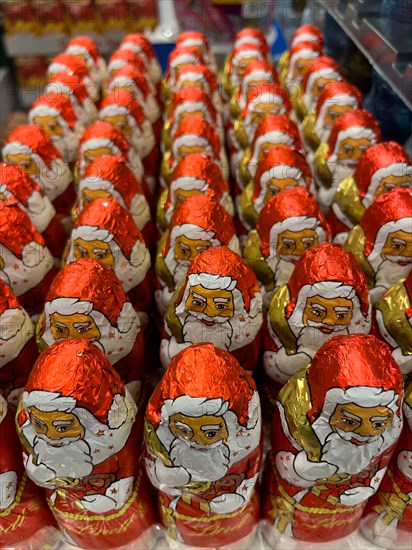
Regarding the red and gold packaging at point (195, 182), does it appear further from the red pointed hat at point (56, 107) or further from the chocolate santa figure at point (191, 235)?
the red pointed hat at point (56, 107)

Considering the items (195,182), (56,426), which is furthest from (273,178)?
(56,426)

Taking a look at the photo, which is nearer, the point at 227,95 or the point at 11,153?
the point at 11,153

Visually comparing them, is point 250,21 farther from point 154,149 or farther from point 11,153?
point 11,153

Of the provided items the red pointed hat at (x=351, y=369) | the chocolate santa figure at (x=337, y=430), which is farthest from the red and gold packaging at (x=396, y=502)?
the red pointed hat at (x=351, y=369)

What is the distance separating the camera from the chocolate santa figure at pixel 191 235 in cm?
125

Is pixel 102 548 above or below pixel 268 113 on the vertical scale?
below

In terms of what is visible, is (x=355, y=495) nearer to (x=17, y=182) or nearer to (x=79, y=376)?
(x=79, y=376)

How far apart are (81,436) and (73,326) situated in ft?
0.79

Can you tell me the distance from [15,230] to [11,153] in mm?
453

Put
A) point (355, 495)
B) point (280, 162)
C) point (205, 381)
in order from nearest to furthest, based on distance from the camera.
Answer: point (205, 381) < point (355, 495) < point (280, 162)

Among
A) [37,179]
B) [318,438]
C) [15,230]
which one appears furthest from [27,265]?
[318,438]

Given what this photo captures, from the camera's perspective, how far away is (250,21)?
11.5ft

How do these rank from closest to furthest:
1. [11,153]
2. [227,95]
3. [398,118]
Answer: [11,153]
[398,118]
[227,95]

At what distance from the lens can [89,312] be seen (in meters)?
1.03
